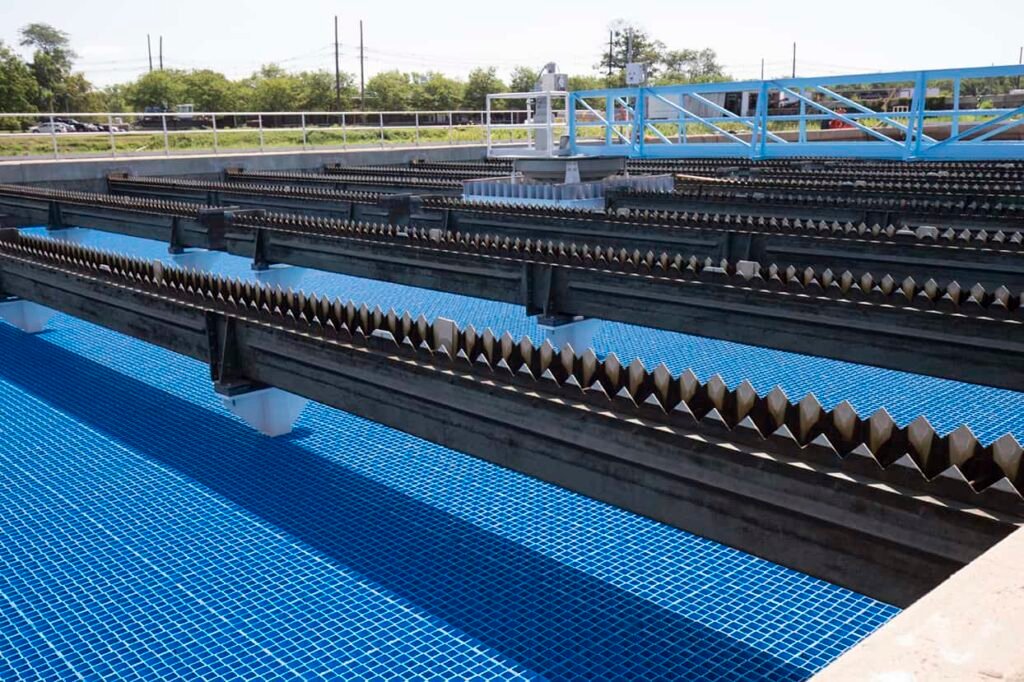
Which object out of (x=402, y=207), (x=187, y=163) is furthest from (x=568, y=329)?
(x=187, y=163)

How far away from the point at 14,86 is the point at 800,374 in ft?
241

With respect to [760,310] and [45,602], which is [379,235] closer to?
[760,310]

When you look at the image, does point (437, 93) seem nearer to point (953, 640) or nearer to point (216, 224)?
point (216, 224)

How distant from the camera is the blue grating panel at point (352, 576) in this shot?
325cm

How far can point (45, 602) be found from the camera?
12.0 feet

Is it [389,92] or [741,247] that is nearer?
[741,247]

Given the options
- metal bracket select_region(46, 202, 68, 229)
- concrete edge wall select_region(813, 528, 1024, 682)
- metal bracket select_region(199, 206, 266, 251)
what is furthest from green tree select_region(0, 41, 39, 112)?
concrete edge wall select_region(813, 528, 1024, 682)

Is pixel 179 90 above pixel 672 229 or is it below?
above

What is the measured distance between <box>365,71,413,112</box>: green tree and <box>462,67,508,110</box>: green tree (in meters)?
6.49

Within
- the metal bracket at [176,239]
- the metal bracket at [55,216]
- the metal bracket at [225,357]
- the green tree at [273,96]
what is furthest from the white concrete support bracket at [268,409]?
the green tree at [273,96]

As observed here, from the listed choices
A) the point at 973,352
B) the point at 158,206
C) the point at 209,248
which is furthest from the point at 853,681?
the point at 158,206

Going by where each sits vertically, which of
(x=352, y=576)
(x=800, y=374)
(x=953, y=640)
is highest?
(x=953, y=640)

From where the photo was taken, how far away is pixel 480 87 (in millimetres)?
99750

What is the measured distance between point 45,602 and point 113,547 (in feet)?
1.58
